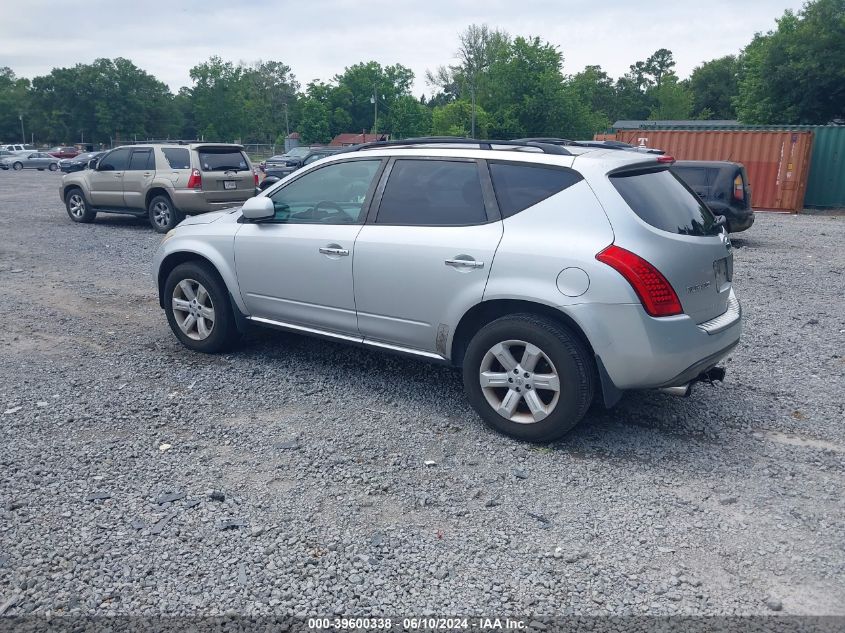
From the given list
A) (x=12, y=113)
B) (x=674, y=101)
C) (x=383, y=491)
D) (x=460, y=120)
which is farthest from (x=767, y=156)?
(x=12, y=113)

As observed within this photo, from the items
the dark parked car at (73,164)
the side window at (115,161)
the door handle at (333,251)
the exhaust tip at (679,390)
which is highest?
the side window at (115,161)

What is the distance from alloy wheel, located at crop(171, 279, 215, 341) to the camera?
238 inches

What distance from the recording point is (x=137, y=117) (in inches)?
3354

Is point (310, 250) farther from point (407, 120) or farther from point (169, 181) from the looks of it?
point (407, 120)

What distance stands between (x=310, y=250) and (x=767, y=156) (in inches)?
757

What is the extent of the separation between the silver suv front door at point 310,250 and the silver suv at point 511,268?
0.5 inches

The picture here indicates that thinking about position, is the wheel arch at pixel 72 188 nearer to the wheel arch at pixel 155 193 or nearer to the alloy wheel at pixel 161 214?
the wheel arch at pixel 155 193

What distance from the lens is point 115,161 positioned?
15203mm

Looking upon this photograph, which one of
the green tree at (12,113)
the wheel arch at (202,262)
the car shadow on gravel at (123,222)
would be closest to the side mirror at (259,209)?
the wheel arch at (202,262)

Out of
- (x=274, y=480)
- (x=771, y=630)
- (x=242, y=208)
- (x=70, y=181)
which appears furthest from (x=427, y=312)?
(x=70, y=181)

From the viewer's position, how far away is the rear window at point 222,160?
46.8 ft

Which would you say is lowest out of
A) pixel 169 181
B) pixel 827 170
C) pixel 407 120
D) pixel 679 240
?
pixel 827 170

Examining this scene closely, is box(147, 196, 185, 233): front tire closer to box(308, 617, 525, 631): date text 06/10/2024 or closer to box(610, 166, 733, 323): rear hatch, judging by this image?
box(610, 166, 733, 323): rear hatch

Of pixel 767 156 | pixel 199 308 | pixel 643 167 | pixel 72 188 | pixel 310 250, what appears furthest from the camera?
pixel 767 156
